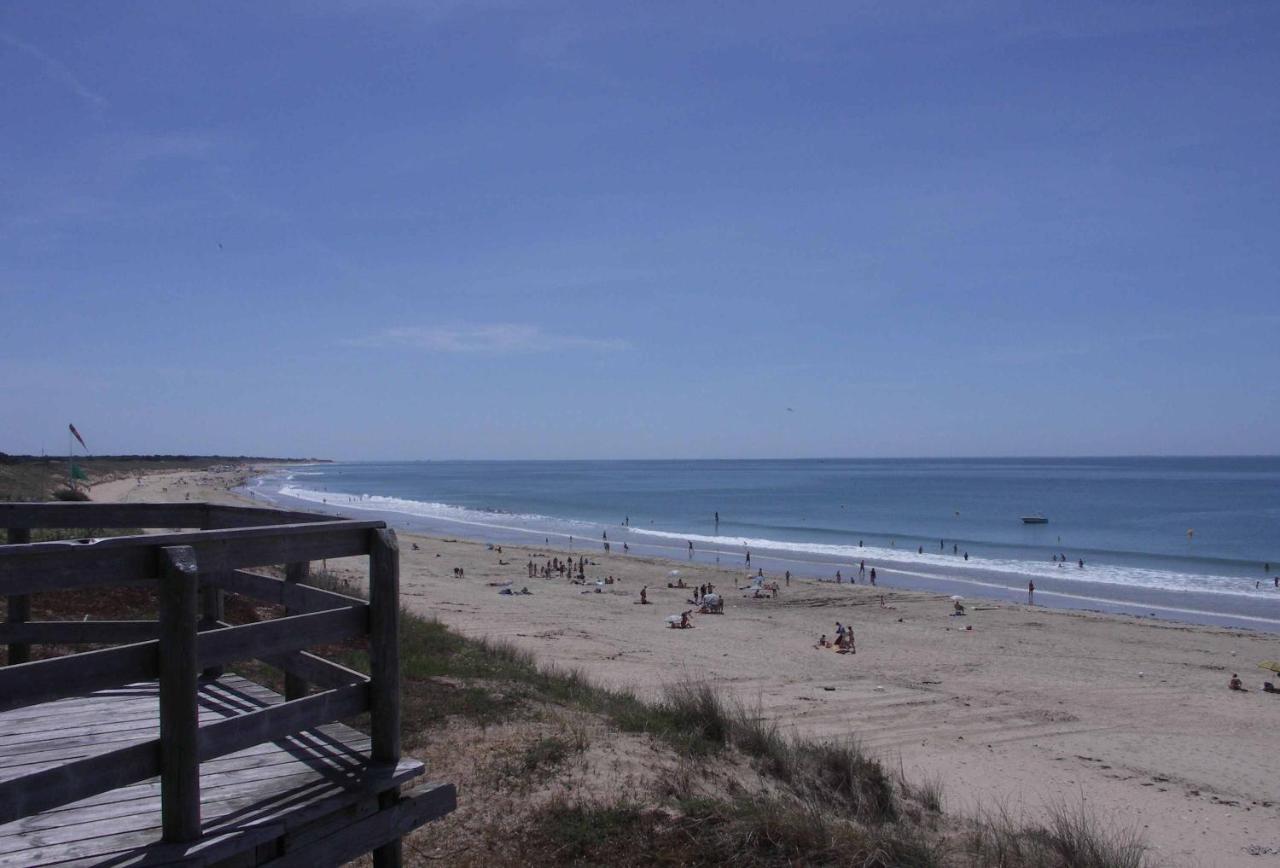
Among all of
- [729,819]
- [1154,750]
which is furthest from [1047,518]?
[729,819]

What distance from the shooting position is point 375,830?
3.66m

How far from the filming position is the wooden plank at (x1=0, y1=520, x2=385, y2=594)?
2.68 meters

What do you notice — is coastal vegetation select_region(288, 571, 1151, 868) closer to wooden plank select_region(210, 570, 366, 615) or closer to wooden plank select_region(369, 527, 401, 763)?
wooden plank select_region(369, 527, 401, 763)

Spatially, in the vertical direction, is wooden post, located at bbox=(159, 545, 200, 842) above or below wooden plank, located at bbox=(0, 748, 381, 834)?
above

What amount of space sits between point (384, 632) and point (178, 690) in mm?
929

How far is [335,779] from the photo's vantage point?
3.67 m

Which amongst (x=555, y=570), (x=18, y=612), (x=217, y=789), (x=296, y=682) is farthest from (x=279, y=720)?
(x=555, y=570)

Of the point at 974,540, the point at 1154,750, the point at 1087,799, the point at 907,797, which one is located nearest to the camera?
the point at 907,797

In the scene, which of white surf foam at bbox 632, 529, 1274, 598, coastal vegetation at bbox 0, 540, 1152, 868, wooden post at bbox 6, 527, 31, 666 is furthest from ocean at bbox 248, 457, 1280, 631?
wooden post at bbox 6, 527, 31, 666

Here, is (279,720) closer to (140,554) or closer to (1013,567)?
(140,554)

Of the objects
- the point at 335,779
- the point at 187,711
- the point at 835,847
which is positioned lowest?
the point at 835,847

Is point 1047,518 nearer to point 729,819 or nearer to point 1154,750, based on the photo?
point 1154,750

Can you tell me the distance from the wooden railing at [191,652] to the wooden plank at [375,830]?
0.75ft

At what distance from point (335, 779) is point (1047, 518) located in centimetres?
7266
